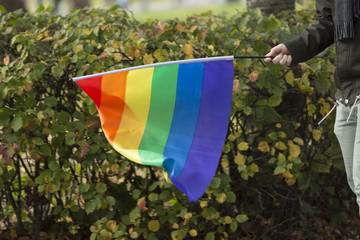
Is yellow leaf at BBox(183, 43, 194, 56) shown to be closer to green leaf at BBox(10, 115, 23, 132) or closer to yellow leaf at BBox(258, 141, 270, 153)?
yellow leaf at BBox(258, 141, 270, 153)

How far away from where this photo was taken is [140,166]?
3.71 meters

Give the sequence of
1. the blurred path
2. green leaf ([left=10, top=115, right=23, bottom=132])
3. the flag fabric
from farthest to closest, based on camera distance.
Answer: the blurred path
green leaf ([left=10, top=115, right=23, bottom=132])
the flag fabric

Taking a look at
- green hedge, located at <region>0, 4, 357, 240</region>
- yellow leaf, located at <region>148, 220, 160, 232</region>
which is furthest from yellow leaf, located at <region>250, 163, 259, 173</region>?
yellow leaf, located at <region>148, 220, 160, 232</region>

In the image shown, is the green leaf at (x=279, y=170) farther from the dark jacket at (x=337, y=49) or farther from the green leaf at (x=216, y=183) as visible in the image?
the dark jacket at (x=337, y=49)

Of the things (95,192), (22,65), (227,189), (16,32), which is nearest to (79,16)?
(16,32)

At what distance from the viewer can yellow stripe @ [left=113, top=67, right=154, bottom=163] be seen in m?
2.82

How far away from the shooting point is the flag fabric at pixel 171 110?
2.74m

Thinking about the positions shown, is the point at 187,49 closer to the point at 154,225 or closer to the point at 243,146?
the point at 243,146

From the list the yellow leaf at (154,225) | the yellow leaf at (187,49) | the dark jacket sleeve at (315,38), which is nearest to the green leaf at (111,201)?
the yellow leaf at (154,225)

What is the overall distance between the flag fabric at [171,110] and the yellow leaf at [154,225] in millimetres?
889

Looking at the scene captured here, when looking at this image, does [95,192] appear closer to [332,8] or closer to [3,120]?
[3,120]

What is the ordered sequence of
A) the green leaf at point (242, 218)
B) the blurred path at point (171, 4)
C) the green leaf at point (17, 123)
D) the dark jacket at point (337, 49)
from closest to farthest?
the dark jacket at point (337, 49) → the green leaf at point (17, 123) → the green leaf at point (242, 218) → the blurred path at point (171, 4)

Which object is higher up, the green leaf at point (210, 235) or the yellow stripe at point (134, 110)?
the yellow stripe at point (134, 110)

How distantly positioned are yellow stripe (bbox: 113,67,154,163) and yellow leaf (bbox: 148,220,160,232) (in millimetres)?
889
